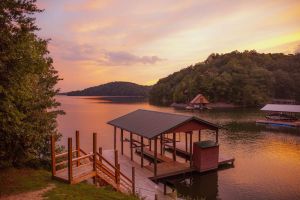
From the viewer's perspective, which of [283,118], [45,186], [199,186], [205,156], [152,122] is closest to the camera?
[45,186]

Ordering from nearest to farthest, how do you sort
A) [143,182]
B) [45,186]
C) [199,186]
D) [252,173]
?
[45,186], [143,182], [199,186], [252,173]

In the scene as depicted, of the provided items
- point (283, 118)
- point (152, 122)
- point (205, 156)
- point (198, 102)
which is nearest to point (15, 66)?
point (152, 122)

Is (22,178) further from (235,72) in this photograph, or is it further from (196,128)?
(235,72)

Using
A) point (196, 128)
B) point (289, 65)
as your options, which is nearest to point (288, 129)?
point (196, 128)

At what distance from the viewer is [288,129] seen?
54938 mm

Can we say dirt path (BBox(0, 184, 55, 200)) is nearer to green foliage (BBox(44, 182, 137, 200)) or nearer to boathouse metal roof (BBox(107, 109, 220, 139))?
green foliage (BBox(44, 182, 137, 200))

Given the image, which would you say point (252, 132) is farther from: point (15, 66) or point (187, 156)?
point (15, 66)

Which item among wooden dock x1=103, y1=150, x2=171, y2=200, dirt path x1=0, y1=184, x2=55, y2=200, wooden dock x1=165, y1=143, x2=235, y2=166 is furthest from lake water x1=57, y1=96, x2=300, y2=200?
dirt path x1=0, y1=184, x2=55, y2=200

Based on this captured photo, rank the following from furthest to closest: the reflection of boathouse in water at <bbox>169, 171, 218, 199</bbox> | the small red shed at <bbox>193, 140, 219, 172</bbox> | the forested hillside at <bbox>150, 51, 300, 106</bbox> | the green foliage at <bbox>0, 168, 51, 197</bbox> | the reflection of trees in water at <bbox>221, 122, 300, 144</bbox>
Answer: the forested hillside at <bbox>150, 51, 300, 106</bbox>, the reflection of trees in water at <bbox>221, 122, 300, 144</bbox>, the small red shed at <bbox>193, 140, 219, 172</bbox>, the reflection of boathouse in water at <bbox>169, 171, 218, 199</bbox>, the green foliage at <bbox>0, 168, 51, 197</bbox>

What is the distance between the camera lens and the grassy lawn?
42.5 feet

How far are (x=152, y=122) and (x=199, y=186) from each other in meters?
7.82

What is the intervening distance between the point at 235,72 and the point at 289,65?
40.4m

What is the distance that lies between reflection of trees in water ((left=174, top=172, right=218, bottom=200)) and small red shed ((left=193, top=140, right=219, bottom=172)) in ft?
2.48

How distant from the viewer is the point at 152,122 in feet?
92.6
